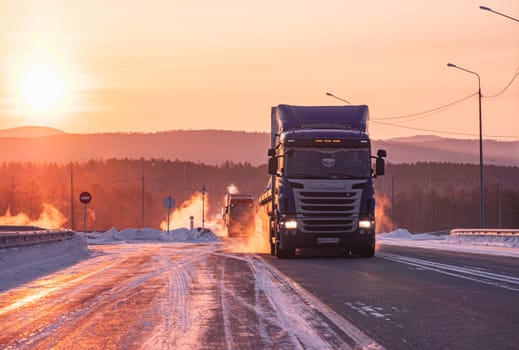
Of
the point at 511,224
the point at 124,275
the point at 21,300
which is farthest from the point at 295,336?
the point at 511,224

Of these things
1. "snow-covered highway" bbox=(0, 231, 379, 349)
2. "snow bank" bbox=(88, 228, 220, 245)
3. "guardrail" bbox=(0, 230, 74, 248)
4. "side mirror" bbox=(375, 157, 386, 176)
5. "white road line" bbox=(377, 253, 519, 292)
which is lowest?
"snow bank" bbox=(88, 228, 220, 245)

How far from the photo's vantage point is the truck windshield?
83.5 ft

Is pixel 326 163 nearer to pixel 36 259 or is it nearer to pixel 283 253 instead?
pixel 283 253

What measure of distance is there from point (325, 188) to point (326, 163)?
0.75 meters

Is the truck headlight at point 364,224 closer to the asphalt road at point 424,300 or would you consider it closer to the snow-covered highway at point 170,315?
the asphalt road at point 424,300

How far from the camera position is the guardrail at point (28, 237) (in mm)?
21859

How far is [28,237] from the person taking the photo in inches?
970

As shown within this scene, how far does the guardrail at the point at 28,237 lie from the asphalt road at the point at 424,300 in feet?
22.9

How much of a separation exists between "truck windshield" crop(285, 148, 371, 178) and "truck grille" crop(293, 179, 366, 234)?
26 cm

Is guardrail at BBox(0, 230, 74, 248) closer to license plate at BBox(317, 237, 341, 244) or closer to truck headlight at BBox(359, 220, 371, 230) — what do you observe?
license plate at BBox(317, 237, 341, 244)

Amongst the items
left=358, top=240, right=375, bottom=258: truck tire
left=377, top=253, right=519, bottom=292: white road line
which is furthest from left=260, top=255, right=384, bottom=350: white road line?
left=358, top=240, right=375, bottom=258: truck tire

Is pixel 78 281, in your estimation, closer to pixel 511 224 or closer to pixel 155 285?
pixel 155 285

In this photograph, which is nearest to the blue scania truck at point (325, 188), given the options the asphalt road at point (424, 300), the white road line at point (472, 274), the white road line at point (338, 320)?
the white road line at point (472, 274)

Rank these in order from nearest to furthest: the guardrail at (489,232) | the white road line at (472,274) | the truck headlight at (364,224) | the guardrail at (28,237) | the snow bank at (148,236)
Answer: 1. the white road line at (472,274)
2. the guardrail at (28,237)
3. the truck headlight at (364,224)
4. the guardrail at (489,232)
5. the snow bank at (148,236)
